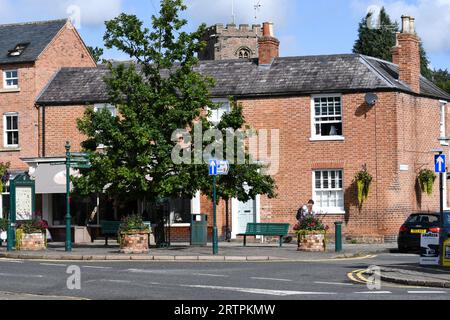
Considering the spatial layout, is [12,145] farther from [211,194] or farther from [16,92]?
[211,194]

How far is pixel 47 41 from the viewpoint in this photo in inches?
1745

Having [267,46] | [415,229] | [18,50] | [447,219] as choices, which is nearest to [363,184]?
Result: [415,229]

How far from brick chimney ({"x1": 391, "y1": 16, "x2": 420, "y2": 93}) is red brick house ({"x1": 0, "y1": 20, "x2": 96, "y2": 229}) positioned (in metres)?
15.4

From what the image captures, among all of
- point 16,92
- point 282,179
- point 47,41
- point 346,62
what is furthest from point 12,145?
point 346,62

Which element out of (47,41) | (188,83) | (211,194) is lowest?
(211,194)

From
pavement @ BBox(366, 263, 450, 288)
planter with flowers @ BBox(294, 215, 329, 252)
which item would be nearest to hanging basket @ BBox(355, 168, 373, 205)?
planter with flowers @ BBox(294, 215, 329, 252)

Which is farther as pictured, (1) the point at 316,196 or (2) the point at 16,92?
(2) the point at 16,92

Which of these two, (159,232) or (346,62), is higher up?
(346,62)

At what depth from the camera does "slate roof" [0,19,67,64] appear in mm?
43594

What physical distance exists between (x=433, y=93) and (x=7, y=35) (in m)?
21.1

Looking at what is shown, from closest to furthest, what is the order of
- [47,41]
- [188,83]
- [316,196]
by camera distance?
[188,83], [316,196], [47,41]

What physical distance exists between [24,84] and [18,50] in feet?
7.40

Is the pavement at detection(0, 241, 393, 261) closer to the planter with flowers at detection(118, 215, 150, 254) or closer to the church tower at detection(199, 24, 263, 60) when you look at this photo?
the planter with flowers at detection(118, 215, 150, 254)

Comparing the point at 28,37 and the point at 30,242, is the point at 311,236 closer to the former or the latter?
the point at 30,242
